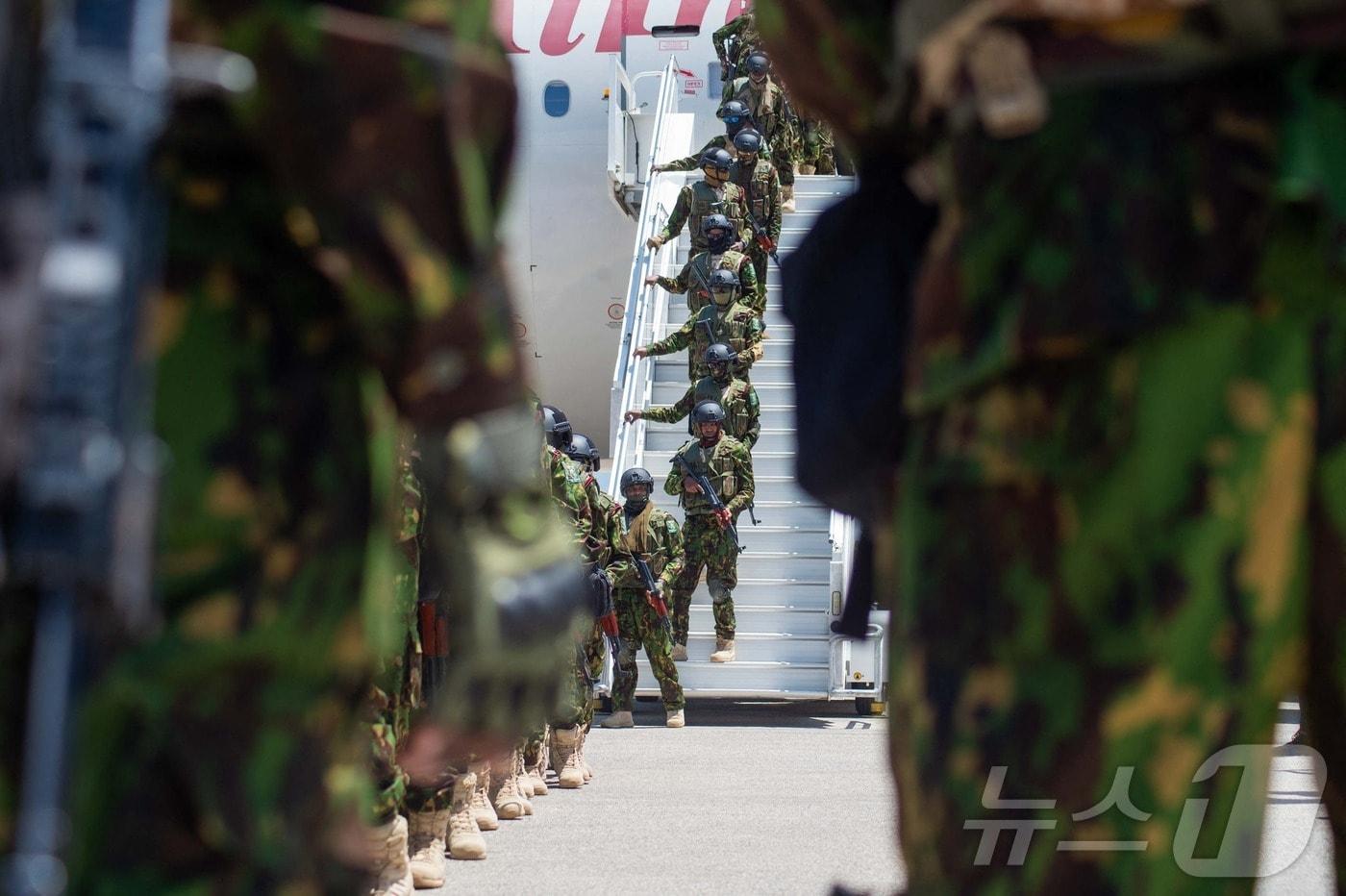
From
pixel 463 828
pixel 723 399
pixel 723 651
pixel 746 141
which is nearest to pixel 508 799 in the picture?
pixel 463 828

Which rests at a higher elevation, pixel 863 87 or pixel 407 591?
pixel 863 87

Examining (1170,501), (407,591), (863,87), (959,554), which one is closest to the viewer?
(1170,501)

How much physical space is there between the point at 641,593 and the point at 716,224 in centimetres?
522

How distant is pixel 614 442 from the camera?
49.3 feet

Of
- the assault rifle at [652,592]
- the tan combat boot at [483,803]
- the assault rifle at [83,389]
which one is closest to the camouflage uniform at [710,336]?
the assault rifle at [652,592]

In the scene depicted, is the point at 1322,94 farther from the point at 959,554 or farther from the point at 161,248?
the point at 161,248

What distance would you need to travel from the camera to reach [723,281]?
50.9 feet

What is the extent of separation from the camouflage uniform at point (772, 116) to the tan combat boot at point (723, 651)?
742 cm

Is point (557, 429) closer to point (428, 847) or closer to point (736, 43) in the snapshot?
point (428, 847)

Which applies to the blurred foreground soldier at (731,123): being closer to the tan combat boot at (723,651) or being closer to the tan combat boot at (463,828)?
the tan combat boot at (723,651)

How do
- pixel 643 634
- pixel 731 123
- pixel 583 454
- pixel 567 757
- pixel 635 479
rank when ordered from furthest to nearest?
pixel 731 123
pixel 635 479
pixel 643 634
pixel 583 454
pixel 567 757

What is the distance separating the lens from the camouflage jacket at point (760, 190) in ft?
56.5

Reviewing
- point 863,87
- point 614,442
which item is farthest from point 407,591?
point 614,442

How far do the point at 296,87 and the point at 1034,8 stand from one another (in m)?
0.68
